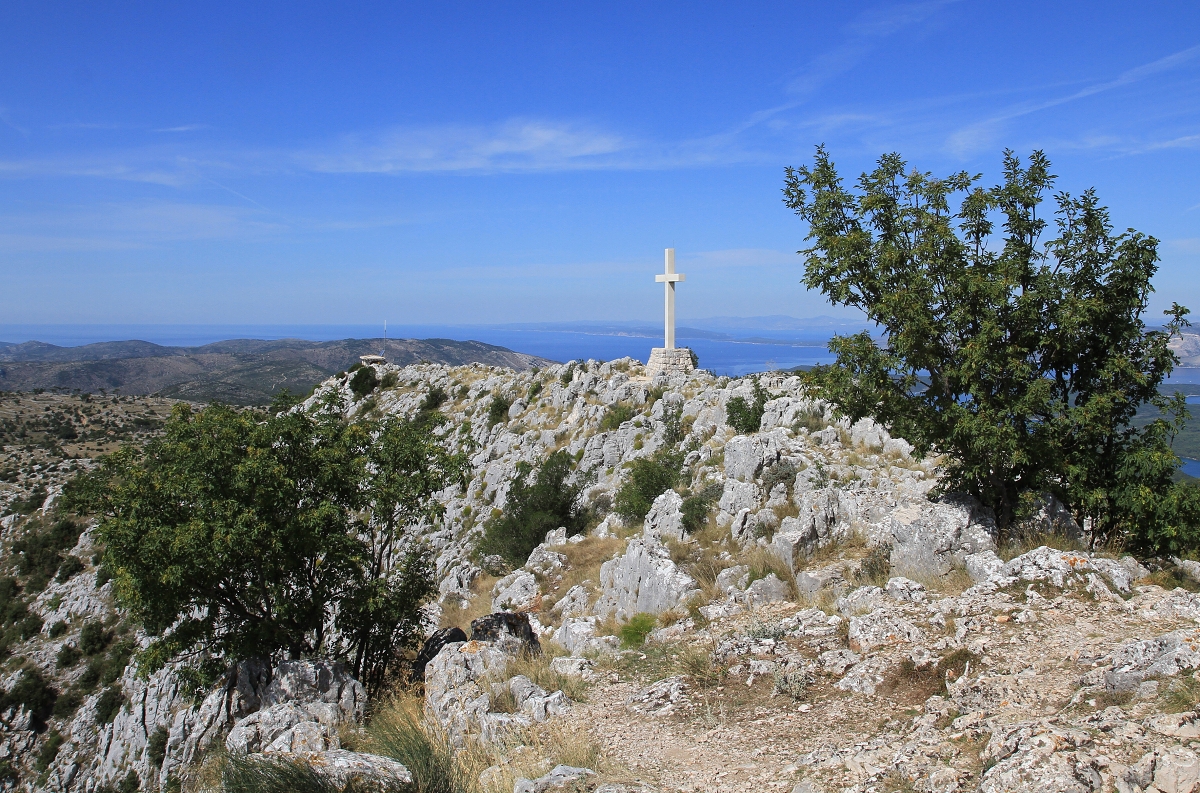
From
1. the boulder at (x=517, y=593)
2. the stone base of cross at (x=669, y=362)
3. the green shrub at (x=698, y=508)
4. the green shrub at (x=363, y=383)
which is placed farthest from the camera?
the green shrub at (x=363, y=383)

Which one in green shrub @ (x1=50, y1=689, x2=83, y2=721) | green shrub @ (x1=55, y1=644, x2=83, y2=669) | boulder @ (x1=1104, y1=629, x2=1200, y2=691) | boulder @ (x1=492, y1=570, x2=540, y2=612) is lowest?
green shrub @ (x1=50, y1=689, x2=83, y2=721)

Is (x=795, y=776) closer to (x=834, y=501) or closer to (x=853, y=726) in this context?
(x=853, y=726)

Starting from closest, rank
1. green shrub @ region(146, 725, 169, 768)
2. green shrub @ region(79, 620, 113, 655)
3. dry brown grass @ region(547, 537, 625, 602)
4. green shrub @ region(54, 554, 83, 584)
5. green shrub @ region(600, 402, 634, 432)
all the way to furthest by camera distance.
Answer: green shrub @ region(146, 725, 169, 768) → dry brown grass @ region(547, 537, 625, 602) → green shrub @ region(600, 402, 634, 432) → green shrub @ region(79, 620, 113, 655) → green shrub @ region(54, 554, 83, 584)

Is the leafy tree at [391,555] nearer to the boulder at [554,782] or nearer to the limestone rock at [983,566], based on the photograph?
the boulder at [554,782]

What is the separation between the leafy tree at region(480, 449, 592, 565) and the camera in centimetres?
2150

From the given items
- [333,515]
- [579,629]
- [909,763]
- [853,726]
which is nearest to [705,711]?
[853,726]

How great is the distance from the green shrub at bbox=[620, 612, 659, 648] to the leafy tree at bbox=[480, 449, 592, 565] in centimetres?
971

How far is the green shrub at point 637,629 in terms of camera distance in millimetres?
10797

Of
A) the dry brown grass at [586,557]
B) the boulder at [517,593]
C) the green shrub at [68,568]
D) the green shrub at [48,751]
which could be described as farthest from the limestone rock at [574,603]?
the green shrub at [68,568]

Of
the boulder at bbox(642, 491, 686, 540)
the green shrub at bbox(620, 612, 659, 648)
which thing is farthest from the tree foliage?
the boulder at bbox(642, 491, 686, 540)

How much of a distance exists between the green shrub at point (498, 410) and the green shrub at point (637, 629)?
2471cm

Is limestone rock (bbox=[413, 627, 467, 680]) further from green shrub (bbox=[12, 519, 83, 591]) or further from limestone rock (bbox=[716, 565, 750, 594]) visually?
green shrub (bbox=[12, 519, 83, 591])

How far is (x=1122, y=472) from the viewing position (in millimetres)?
9805

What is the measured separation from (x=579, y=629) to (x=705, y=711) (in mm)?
4909
